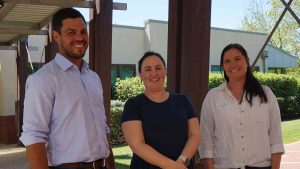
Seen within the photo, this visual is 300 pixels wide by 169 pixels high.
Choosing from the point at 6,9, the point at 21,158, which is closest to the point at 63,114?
the point at 6,9

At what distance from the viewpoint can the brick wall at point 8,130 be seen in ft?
46.6

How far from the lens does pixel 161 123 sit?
2615mm

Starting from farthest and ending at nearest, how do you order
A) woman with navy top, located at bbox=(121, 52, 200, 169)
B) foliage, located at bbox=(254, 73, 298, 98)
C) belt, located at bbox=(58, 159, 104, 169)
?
foliage, located at bbox=(254, 73, 298, 98)
woman with navy top, located at bbox=(121, 52, 200, 169)
belt, located at bbox=(58, 159, 104, 169)

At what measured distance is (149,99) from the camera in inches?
107

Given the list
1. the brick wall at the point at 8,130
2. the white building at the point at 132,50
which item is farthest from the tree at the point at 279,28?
the brick wall at the point at 8,130

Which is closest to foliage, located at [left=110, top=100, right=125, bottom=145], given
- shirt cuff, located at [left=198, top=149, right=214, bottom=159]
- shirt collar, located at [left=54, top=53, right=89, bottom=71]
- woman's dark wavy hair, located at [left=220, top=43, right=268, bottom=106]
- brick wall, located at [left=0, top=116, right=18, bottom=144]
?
brick wall, located at [left=0, top=116, right=18, bottom=144]

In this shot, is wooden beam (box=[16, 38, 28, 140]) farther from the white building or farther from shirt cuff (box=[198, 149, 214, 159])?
shirt cuff (box=[198, 149, 214, 159])

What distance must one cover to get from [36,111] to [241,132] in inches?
50.4

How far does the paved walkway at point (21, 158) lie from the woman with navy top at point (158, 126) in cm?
713

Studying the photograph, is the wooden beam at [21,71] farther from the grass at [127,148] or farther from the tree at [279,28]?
the tree at [279,28]

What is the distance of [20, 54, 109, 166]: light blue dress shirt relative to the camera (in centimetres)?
221

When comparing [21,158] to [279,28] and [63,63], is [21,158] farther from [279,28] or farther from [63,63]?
[279,28]

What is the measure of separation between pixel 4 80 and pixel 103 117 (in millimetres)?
12881

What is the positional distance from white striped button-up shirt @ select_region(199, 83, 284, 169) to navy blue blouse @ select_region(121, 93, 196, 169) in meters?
0.25
